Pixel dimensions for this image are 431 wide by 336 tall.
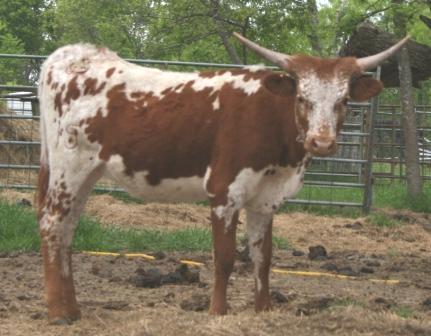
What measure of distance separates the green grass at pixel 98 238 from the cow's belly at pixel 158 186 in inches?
106

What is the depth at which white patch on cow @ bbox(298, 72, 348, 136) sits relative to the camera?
506 centimetres

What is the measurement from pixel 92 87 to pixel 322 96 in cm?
162

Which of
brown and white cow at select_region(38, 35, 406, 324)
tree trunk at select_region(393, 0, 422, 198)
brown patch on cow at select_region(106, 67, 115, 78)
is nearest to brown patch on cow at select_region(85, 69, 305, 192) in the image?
brown and white cow at select_region(38, 35, 406, 324)

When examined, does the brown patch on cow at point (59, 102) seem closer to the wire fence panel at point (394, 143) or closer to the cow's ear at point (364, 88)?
the cow's ear at point (364, 88)

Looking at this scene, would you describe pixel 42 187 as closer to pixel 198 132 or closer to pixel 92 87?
pixel 92 87

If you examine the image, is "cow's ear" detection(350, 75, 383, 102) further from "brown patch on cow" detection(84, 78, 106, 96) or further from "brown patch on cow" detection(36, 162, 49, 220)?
"brown patch on cow" detection(36, 162, 49, 220)

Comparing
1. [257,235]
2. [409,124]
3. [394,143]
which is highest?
[409,124]

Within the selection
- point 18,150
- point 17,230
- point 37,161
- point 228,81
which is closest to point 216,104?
point 228,81

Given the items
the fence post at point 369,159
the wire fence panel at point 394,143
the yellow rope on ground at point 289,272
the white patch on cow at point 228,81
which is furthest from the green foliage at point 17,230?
the wire fence panel at point 394,143

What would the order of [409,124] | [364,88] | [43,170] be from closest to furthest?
[364,88], [43,170], [409,124]

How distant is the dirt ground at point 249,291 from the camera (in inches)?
195

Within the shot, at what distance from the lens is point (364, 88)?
5.38 metres

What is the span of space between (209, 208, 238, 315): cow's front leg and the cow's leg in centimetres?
34

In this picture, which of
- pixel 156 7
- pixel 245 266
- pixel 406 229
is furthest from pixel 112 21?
pixel 245 266
